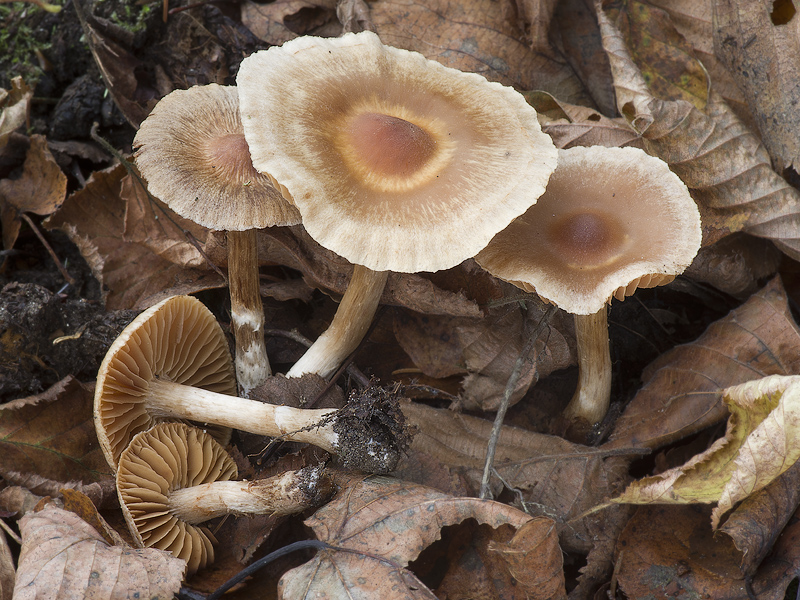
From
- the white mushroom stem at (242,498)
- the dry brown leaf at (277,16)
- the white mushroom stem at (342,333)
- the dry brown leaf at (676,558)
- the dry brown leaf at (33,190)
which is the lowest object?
the dry brown leaf at (676,558)

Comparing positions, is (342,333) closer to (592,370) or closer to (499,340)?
(499,340)

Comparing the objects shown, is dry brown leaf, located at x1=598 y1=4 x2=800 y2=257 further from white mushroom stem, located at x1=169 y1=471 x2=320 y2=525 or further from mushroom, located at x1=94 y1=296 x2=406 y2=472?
white mushroom stem, located at x1=169 y1=471 x2=320 y2=525

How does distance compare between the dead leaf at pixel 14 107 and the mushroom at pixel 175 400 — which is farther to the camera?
the dead leaf at pixel 14 107

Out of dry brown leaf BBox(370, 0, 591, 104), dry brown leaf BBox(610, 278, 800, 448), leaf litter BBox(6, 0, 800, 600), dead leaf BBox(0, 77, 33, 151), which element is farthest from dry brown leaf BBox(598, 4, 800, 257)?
dead leaf BBox(0, 77, 33, 151)

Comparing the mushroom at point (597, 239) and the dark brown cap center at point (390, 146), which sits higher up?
the dark brown cap center at point (390, 146)

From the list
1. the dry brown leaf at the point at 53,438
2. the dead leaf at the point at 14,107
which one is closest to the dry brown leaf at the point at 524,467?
the dry brown leaf at the point at 53,438

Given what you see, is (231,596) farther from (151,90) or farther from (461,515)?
(151,90)

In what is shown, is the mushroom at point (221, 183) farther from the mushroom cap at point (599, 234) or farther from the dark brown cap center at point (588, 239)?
the dark brown cap center at point (588, 239)
